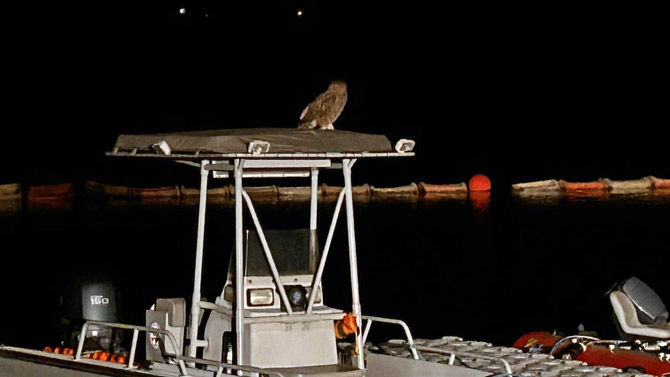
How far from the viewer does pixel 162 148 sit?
12.6m

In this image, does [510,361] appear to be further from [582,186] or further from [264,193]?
[264,193]

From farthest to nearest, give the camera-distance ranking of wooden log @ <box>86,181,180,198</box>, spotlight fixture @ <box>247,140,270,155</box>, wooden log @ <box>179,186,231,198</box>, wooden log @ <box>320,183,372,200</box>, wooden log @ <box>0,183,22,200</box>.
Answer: wooden log @ <box>86,181,180,198</box>
wooden log @ <box>179,186,231,198</box>
wooden log @ <box>320,183,372,200</box>
wooden log @ <box>0,183,22,200</box>
spotlight fixture @ <box>247,140,270,155</box>

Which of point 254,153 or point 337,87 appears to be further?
Answer: point 337,87

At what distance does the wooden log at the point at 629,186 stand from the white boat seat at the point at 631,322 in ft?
331

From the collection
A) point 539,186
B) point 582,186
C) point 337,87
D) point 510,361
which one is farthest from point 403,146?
point 539,186

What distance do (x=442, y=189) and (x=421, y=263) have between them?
73.0m

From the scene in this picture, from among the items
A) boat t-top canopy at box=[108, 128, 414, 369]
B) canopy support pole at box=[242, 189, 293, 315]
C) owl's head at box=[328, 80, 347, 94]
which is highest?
owl's head at box=[328, 80, 347, 94]

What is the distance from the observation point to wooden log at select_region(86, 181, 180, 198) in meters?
122

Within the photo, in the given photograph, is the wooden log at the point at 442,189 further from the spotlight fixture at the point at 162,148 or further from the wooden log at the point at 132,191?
the spotlight fixture at the point at 162,148

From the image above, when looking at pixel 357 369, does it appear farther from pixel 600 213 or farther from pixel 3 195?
pixel 3 195

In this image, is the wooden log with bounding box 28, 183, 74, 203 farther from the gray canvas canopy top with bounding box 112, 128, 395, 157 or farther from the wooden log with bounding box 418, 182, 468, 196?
the gray canvas canopy top with bounding box 112, 128, 395, 157

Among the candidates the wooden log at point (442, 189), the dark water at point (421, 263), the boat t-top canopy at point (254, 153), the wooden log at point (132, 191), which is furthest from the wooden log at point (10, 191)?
the boat t-top canopy at point (254, 153)

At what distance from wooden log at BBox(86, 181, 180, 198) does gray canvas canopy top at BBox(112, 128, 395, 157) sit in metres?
109

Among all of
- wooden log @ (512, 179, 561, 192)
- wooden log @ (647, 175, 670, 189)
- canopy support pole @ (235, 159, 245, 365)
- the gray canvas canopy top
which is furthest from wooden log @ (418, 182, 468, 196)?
canopy support pole @ (235, 159, 245, 365)
